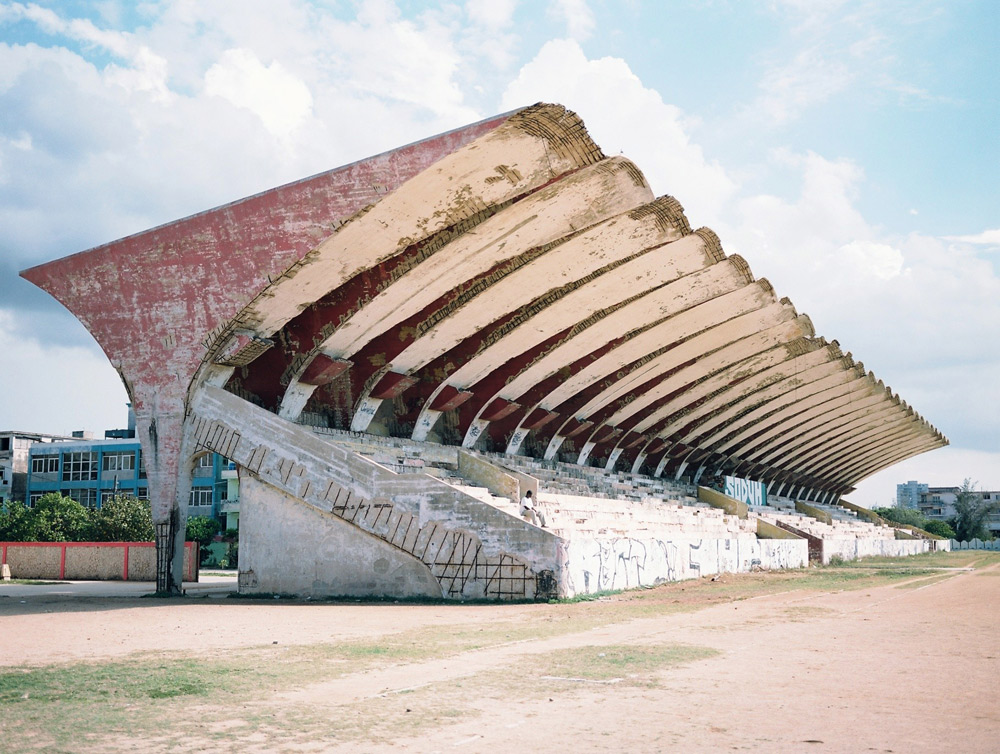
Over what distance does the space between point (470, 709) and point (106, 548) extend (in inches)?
1143

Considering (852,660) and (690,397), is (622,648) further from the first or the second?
(690,397)

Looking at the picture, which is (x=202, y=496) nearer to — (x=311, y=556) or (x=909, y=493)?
(x=311, y=556)

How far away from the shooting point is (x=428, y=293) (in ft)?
71.1

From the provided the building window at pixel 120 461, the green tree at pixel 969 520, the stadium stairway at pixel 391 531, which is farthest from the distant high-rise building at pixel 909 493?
the stadium stairway at pixel 391 531

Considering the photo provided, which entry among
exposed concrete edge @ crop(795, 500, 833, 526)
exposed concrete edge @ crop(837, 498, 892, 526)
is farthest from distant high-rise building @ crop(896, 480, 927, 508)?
exposed concrete edge @ crop(795, 500, 833, 526)

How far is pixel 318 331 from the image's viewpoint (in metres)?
21.7

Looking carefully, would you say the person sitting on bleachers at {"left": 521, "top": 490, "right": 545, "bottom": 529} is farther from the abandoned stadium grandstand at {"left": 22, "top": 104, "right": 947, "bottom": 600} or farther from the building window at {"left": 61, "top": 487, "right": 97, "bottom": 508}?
the building window at {"left": 61, "top": 487, "right": 97, "bottom": 508}

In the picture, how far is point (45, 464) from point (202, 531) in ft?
64.4

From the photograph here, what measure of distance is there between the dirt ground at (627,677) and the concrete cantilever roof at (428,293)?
7096 millimetres

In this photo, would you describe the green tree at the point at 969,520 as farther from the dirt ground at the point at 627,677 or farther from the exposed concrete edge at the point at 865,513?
the dirt ground at the point at 627,677

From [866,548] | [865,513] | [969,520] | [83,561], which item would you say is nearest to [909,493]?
[969,520]

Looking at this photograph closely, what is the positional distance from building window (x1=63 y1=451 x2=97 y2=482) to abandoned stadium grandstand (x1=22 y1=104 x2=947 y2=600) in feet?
148

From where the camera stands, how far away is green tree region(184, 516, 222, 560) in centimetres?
5472

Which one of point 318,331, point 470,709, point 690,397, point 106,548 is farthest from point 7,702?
point 690,397
